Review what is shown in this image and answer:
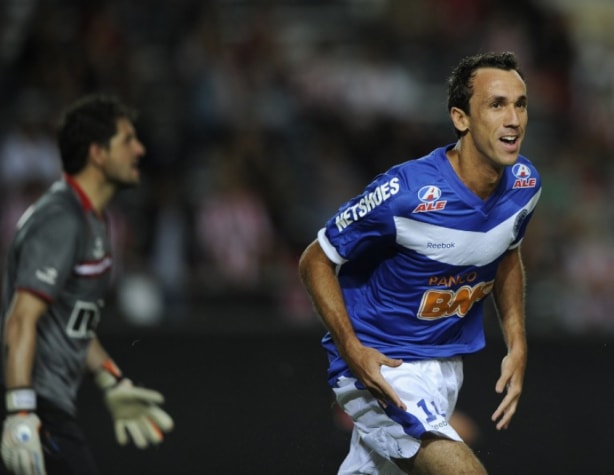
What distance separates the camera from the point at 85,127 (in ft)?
18.8

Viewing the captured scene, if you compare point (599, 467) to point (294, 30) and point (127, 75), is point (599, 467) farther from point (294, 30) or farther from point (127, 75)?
point (294, 30)

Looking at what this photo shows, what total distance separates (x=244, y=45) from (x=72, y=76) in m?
1.55

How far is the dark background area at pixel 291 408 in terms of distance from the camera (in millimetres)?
6453

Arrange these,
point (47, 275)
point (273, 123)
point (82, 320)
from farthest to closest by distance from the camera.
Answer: point (273, 123), point (82, 320), point (47, 275)

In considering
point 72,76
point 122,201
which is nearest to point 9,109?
point 72,76

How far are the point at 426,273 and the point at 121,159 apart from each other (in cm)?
179

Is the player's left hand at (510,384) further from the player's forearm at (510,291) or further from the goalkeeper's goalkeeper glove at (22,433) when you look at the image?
the goalkeeper's goalkeeper glove at (22,433)

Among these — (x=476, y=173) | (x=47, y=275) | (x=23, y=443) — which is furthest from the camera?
(x=47, y=275)

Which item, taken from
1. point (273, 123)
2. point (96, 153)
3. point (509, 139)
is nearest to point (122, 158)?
point (96, 153)

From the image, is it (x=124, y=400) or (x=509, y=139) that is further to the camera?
(x=124, y=400)

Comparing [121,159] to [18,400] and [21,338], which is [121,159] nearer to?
[21,338]

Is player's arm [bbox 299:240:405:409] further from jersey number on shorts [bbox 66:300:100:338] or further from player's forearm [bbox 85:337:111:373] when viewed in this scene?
player's forearm [bbox 85:337:111:373]

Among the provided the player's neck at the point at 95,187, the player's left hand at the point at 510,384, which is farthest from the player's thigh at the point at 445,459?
the player's neck at the point at 95,187

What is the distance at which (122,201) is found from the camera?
9500 millimetres
